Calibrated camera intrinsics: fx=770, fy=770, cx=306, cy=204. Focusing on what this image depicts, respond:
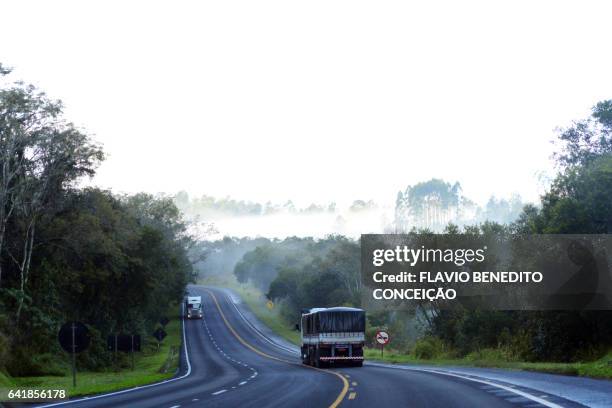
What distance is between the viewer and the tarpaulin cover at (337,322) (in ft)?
141

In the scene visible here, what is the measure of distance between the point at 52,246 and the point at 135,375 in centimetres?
1922

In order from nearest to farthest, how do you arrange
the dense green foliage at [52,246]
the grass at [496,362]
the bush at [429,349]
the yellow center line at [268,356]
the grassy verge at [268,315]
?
the yellow center line at [268,356] → the grass at [496,362] → the dense green foliage at [52,246] → the bush at [429,349] → the grassy verge at [268,315]

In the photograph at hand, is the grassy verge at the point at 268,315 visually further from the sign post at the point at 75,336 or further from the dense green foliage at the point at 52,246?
the sign post at the point at 75,336

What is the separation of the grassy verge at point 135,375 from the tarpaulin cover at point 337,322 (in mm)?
8828

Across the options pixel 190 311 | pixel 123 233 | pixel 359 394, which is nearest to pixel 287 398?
pixel 359 394

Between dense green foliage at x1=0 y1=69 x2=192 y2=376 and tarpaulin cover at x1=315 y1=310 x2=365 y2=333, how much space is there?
16.8 m

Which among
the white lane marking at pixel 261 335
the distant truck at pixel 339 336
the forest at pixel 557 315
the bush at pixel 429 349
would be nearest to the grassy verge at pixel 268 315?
the white lane marking at pixel 261 335

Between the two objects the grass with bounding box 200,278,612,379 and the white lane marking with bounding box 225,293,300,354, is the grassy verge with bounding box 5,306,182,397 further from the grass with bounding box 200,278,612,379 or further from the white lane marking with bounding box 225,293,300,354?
the grass with bounding box 200,278,612,379

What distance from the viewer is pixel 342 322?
43.2 metres

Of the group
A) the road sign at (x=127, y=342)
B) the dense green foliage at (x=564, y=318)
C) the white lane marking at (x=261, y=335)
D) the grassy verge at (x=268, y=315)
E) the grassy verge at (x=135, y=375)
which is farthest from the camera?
the grassy verge at (x=268, y=315)

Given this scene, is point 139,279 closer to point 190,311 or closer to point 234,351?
point 234,351

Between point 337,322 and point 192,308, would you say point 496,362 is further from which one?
point 192,308

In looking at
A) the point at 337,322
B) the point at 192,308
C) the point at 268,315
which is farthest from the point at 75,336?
the point at 268,315

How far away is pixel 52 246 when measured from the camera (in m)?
56.6
